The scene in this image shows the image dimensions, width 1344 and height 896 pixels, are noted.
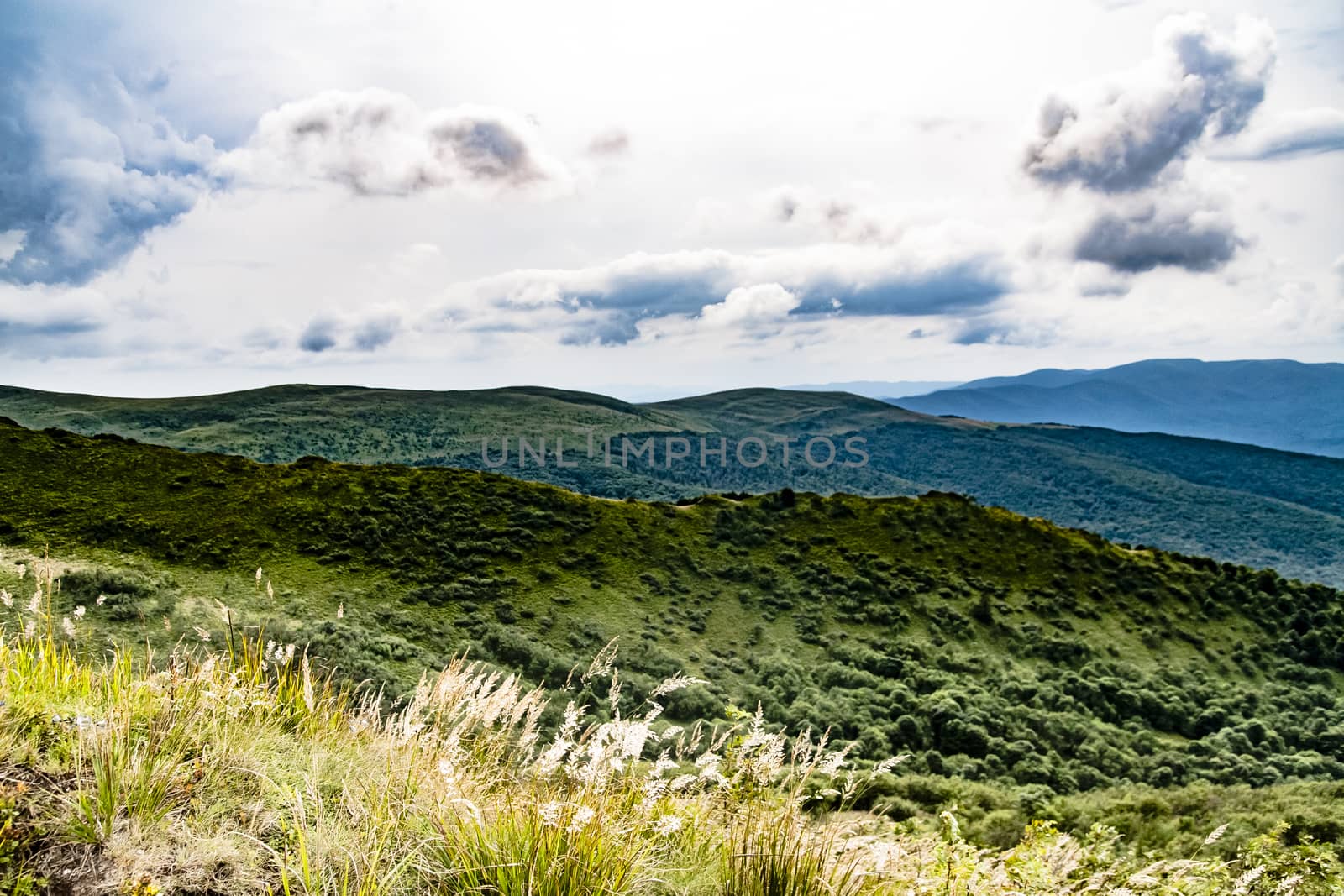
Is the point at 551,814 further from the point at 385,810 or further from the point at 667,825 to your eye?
the point at 385,810

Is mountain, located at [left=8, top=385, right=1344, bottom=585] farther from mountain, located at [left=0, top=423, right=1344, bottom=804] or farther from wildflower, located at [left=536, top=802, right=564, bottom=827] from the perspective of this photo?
wildflower, located at [left=536, top=802, right=564, bottom=827]

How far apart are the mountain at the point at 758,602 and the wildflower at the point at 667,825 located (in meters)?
16.4

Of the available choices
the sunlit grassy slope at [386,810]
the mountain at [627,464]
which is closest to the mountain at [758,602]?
the sunlit grassy slope at [386,810]

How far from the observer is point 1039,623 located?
39750mm

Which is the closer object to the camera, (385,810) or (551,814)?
(551,814)

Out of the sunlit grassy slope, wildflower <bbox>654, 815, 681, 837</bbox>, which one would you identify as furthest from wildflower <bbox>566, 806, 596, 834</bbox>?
wildflower <bbox>654, 815, 681, 837</bbox>

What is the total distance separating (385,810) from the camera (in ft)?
11.3

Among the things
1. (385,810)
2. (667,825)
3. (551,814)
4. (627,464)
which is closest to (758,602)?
(667,825)

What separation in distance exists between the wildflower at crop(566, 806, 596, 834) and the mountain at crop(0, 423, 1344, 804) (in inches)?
655

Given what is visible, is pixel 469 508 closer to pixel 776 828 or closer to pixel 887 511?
pixel 887 511

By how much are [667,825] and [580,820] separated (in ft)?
1.98

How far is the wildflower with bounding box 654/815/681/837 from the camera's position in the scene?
10.1ft

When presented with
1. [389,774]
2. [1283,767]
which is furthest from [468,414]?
[389,774]

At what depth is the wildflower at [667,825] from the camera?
307 cm
